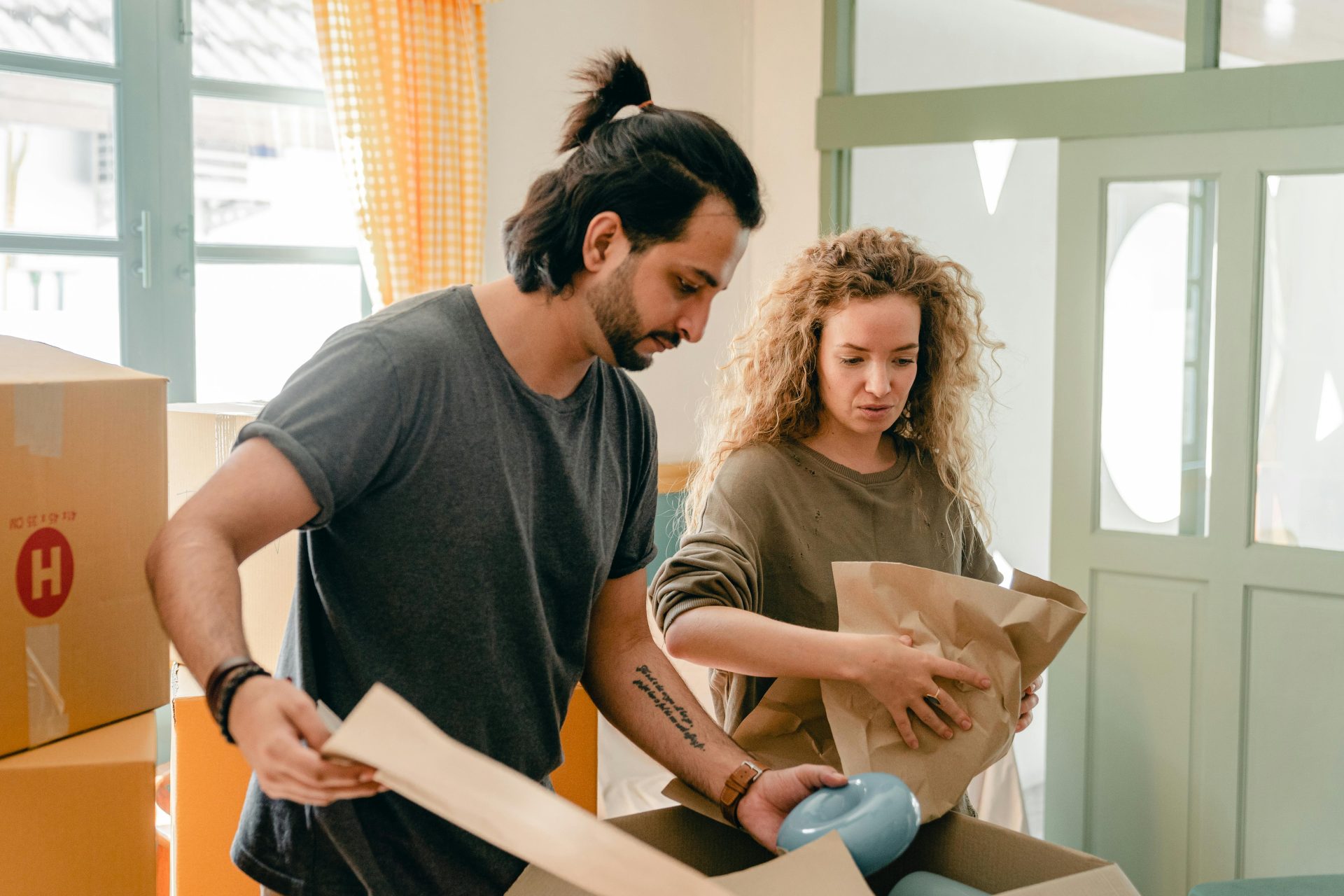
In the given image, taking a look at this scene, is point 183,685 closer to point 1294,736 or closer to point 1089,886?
point 1089,886

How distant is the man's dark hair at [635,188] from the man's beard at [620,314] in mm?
29

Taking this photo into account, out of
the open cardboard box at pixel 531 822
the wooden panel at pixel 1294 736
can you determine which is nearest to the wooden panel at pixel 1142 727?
the wooden panel at pixel 1294 736

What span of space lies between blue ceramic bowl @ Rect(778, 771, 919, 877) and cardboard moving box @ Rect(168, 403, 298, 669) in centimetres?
97

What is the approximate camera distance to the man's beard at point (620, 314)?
1.06m

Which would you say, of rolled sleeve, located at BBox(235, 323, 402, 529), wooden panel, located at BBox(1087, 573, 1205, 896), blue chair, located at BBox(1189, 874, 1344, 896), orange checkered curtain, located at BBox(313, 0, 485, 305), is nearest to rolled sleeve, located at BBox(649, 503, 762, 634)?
rolled sleeve, located at BBox(235, 323, 402, 529)

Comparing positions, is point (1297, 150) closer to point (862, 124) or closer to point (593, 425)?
point (862, 124)

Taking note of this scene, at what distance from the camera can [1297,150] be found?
291 cm

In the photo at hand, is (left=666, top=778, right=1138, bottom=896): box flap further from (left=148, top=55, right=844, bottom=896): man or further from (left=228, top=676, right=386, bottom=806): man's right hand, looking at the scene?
(left=228, top=676, right=386, bottom=806): man's right hand

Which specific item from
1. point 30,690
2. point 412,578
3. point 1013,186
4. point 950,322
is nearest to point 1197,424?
point 1013,186

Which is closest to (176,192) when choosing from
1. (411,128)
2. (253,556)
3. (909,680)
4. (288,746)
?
(411,128)

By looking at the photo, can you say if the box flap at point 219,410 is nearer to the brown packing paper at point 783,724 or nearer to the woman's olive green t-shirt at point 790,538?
the woman's olive green t-shirt at point 790,538

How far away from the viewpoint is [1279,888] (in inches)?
86.4

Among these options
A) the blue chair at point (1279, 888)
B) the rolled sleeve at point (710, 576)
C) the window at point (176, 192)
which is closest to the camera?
the rolled sleeve at point (710, 576)

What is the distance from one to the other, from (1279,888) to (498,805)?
2053 millimetres
